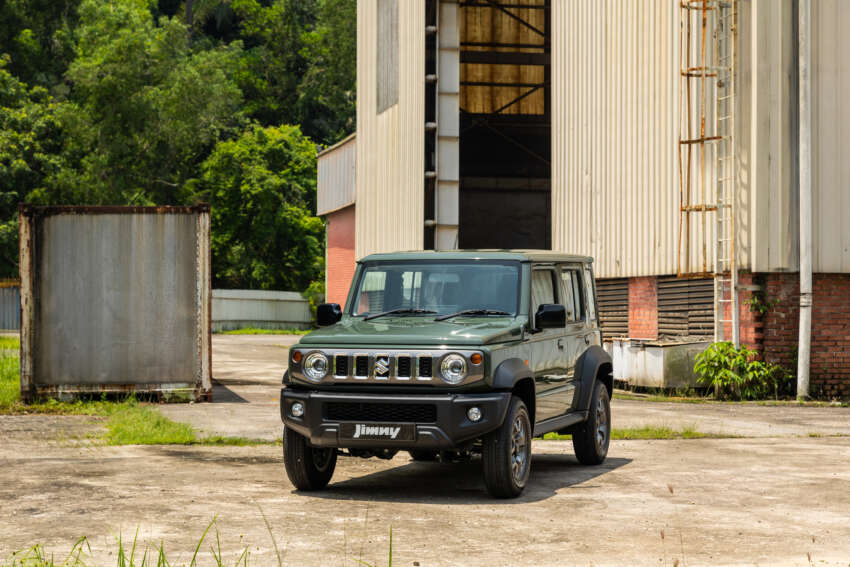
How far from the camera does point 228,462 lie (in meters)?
12.4

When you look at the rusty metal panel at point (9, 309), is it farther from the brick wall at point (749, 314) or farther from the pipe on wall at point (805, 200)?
the pipe on wall at point (805, 200)

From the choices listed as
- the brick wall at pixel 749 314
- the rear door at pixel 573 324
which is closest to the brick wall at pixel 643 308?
the brick wall at pixel 749 314

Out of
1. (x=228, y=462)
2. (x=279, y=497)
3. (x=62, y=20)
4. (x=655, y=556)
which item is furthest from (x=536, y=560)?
(x=62, y=20)

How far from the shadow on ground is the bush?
27.1ft

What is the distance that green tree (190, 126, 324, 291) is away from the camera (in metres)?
68.0

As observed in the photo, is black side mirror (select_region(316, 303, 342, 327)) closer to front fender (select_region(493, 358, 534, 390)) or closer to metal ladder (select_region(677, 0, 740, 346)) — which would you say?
front fender (select_region(493, 358, 534, 390))

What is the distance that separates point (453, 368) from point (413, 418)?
19.2 inches

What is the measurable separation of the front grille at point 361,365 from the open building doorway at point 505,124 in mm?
26047

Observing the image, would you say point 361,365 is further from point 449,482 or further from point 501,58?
point 501,58

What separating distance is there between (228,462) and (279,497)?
2505 mm

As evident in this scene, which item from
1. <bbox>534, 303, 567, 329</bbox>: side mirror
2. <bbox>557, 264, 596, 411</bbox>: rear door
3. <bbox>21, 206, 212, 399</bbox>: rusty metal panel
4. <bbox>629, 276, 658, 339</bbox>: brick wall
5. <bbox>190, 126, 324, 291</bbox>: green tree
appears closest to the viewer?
<bbox>534, 303, 567, 329</bbox>: side mirror

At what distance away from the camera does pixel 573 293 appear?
12164 millimetres

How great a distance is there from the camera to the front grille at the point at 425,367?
31.8 ft

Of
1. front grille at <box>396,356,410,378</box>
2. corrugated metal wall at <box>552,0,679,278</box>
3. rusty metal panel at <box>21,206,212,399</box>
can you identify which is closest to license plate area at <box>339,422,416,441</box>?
front grille at <box>396,356,410,378</box>
